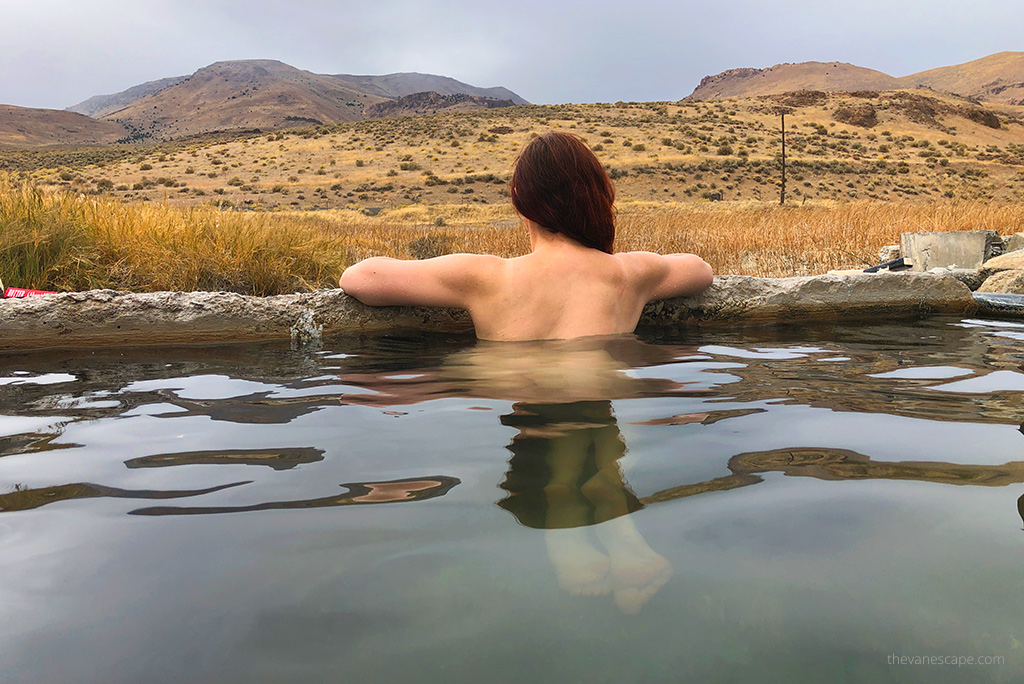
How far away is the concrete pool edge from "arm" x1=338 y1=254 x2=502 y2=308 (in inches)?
12.1

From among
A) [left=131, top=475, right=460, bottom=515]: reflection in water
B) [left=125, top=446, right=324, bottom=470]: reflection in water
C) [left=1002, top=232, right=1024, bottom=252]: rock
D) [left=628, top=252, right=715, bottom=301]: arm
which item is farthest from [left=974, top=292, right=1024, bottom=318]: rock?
[left=125, top=446, right=324, bottom=470]: reflection in water

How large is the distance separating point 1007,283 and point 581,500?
5574mm

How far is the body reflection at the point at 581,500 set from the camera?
1.22 meters

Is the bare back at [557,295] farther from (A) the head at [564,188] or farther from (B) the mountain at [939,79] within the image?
(B) the mountain at [939,79]

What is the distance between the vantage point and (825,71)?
185 meters

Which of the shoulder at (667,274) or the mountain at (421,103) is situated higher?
the mountain at (421,103)

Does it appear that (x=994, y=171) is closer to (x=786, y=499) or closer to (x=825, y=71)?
(x=786, y=499)

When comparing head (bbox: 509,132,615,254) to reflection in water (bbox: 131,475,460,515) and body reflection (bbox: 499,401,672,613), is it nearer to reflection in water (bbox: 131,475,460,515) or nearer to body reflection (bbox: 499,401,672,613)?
body reflection (bbox: 499,401,672,613)

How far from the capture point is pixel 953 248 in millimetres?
8086

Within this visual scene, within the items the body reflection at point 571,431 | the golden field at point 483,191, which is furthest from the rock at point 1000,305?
the golden field at point 483,191

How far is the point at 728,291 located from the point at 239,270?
4.11m

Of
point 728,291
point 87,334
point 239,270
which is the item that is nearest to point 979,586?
point 728,291

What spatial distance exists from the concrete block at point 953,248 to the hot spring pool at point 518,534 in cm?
639

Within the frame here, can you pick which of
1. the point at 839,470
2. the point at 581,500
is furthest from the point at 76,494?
the point at 839,470
